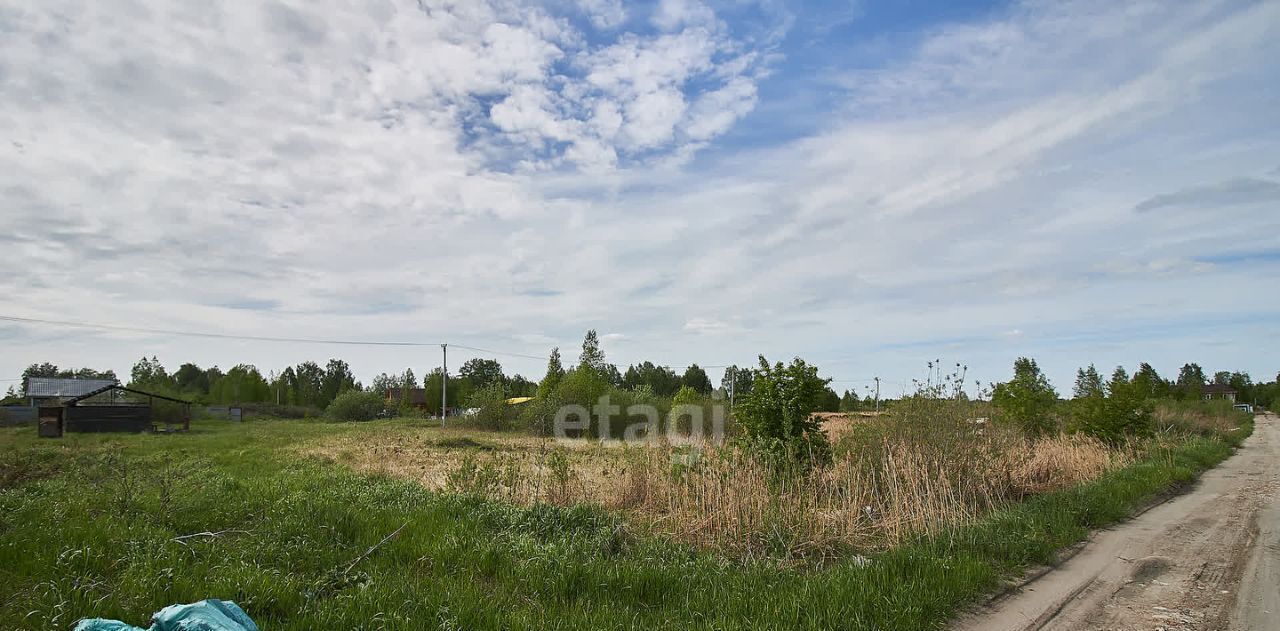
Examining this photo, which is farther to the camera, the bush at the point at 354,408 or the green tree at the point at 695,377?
the green tree at the point at 695,377

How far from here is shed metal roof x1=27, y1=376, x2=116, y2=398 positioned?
4228 centimetres

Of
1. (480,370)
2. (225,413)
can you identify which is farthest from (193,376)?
(225,413)

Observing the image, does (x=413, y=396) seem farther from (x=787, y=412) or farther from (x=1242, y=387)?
(x=1242, y=387)

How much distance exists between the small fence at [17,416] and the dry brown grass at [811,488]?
42.3 m

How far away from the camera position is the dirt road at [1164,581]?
5.11m

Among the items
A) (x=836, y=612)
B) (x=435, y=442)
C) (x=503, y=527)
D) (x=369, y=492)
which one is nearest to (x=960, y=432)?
(x=836, y=612)

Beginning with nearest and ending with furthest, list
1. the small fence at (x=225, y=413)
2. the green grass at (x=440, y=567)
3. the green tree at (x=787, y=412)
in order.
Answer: the green grass at (x=440, y=567)
the green tree at (x=787, y=412)
the small fence at (x=225, y=413)

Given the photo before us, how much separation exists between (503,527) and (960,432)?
679cm

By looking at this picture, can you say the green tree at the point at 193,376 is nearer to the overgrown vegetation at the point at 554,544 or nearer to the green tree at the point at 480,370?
the green tree at the point at 480,370

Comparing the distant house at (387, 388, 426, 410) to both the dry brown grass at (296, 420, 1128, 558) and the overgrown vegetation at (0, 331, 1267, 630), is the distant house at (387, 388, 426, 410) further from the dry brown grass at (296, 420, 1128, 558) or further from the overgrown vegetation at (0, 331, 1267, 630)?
the dry brown grass at (296, 420, 1128, 558)

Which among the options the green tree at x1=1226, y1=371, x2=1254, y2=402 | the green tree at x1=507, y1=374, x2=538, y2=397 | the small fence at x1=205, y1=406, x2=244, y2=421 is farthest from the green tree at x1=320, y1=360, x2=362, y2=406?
the green tree at x1=1226, y1=371, x2=1254, y2=402

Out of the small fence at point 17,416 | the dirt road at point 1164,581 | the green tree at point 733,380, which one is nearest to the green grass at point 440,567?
the dirt road at point 1164,581

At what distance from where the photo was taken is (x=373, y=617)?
176 inches

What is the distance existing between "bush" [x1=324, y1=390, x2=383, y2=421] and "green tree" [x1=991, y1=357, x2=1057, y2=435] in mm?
53201
